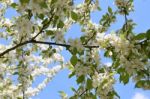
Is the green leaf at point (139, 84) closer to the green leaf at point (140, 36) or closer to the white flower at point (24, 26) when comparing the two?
the green leaf at point (140, 36)

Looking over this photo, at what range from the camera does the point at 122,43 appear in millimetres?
4531

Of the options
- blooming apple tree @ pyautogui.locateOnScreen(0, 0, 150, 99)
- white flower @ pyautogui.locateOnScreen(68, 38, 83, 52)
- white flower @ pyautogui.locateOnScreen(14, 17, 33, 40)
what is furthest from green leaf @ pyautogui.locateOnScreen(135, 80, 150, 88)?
white flower @ pyautogui.locateOnScreen(14, 17, 33, 40)

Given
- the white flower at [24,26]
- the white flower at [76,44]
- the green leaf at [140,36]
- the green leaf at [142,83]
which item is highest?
the white flower at [24,26]

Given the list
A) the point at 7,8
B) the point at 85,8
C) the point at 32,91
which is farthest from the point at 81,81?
the point at 32,91

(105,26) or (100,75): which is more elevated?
(105,26)

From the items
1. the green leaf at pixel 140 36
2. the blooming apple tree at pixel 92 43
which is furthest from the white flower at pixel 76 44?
the green leaf at pixel 140 36

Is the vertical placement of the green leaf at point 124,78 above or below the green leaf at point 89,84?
below

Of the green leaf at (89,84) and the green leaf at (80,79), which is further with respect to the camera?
the green leaf at (89,84)

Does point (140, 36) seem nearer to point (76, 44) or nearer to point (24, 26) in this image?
point (76, 44)

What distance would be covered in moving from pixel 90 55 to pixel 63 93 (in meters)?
1.27

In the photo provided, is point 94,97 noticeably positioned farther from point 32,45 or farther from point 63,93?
point 32,45

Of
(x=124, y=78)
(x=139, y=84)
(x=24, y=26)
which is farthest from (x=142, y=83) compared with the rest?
(x=24, y=26)

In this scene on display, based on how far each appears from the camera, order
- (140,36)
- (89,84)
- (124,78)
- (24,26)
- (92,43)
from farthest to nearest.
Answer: (92,43) → (89,84) → (124,78) → (24,26) → (140,36)

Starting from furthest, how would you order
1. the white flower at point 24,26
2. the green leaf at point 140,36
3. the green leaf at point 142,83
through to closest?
the green leaf at point 142,83, the white flower at point 24,26, the green leaf at point 140,36
